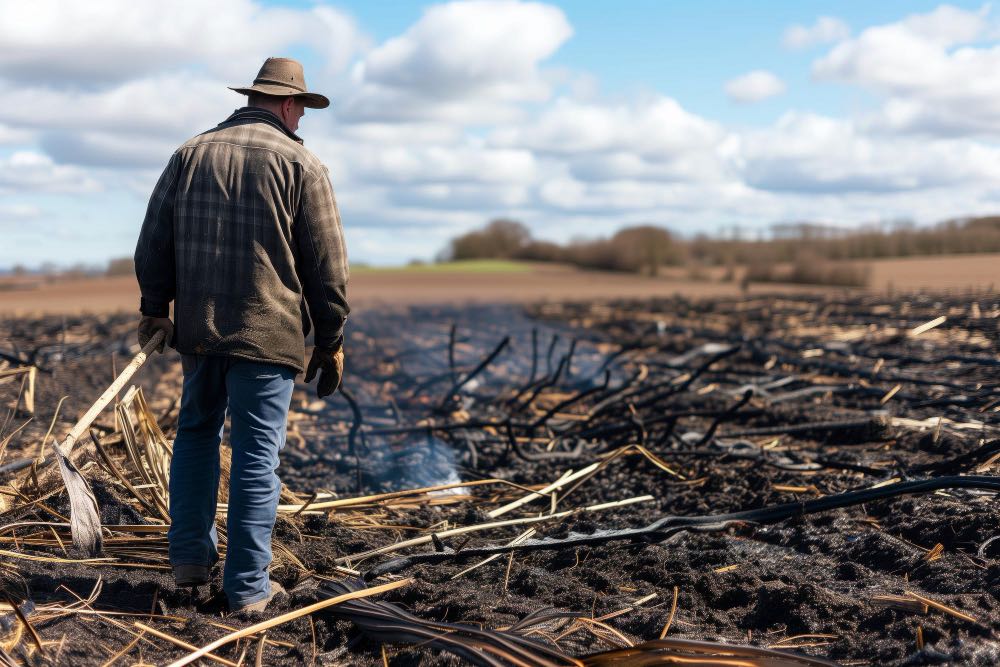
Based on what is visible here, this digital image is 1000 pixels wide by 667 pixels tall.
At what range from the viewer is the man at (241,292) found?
3.35 meters

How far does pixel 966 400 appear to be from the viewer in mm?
6539

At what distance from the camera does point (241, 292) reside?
336cm

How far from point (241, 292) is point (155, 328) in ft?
1.80

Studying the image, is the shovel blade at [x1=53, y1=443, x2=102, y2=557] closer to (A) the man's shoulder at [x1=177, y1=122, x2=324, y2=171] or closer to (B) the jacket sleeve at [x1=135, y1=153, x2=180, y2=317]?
(B) the jacket sleeve at [x1=135, y1=153, x2=180, y2=317]

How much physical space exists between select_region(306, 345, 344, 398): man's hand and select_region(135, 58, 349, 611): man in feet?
0.62

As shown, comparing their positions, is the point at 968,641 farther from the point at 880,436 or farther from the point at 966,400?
the point at 966,400

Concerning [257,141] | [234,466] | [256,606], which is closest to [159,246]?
[257,141]

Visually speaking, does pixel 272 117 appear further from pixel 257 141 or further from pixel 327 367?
pixel 327 367

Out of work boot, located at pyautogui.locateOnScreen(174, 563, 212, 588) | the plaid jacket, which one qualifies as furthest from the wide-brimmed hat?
work boot, located at pyautogui.locateOnScreen(174, 563, 212, 588)

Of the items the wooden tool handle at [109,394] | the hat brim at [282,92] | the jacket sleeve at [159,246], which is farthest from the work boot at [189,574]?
the hat brim at [282,92]

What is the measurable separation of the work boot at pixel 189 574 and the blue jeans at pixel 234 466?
0.06 feet

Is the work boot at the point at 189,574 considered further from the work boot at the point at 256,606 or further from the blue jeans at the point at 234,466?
the work boot at the point at 256,606

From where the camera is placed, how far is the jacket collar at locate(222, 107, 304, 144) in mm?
3518

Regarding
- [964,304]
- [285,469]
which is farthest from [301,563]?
[964,304]
